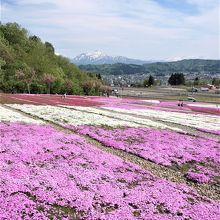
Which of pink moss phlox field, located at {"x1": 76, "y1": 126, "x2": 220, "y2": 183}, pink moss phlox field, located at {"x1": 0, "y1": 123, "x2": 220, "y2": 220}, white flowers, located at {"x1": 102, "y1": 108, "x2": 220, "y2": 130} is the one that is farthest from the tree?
pink moss phlox field, located at {"x1": 0, "y1": 123, "x2": 220, "y2": 220}

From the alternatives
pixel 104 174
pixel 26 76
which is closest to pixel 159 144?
pixel 104 174

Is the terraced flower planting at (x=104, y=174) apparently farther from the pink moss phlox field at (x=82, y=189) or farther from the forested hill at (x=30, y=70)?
the forested hill at (x=30, y=70)

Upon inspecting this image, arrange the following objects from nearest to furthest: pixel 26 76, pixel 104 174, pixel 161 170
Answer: pixel 104 174 → pixel 161 170 → pixel 26 76

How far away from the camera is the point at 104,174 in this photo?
75.8 ft

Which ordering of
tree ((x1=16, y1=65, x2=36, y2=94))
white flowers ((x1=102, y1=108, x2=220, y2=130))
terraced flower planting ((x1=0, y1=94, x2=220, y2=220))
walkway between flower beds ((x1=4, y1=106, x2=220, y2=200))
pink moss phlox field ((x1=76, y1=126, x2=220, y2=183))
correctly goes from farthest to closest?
tree ((x1=16, y1=65, x2=36, y2=94)) → white flowers ((x1=102, y1=108, x2=220, y2=130)) → pink moss phlox field ((x1=76, y1=126, x2=220, y2=183)) → walkway between flower beds ((x1=4, y1=106, x2=220, y2=200)) → terraced flower planting ((x1=0, y1=94, x2=220, y2=220))

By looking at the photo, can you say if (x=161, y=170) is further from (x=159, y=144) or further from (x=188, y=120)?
(x=188, y=120)

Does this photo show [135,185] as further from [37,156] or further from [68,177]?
[37,156]

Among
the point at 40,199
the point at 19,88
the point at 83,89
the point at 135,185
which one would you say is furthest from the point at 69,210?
the point at 83,89

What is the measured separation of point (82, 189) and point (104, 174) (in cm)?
321

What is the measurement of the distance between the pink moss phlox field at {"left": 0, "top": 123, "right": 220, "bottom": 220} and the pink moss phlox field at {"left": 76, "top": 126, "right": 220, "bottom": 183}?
4.41 meters

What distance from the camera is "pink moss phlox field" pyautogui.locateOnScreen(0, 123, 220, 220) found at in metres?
17.3

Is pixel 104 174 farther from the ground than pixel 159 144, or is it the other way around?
pixel 104 174

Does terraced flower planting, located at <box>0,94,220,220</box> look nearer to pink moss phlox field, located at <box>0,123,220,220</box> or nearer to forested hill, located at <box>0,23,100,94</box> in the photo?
pink moss phlox field, located at <box>0,123,220,220</box>

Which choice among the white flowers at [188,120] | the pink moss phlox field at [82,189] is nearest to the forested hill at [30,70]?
the white flowers at [188,120]
